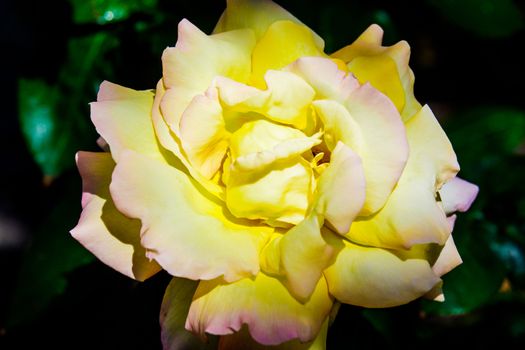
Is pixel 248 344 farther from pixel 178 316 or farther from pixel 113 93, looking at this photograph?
pixel 113 93

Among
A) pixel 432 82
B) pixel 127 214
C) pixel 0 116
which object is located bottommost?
pixel 0 116

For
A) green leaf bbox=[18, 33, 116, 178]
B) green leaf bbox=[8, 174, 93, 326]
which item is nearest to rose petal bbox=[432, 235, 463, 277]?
green leaf bbox=[8, 174, 93, 326]

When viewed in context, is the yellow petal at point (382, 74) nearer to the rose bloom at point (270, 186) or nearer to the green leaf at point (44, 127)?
the rose bloom at point (270, 186)

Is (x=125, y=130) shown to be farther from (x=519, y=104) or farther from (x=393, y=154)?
(x=519, y=104)

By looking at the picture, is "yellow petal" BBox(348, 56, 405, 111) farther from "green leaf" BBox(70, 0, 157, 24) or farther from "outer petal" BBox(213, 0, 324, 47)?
"green leaf" BBox(70, 0, 157, 24)

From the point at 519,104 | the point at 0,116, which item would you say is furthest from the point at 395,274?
the point at 0,116

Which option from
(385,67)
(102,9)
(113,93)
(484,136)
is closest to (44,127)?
(102,9)
